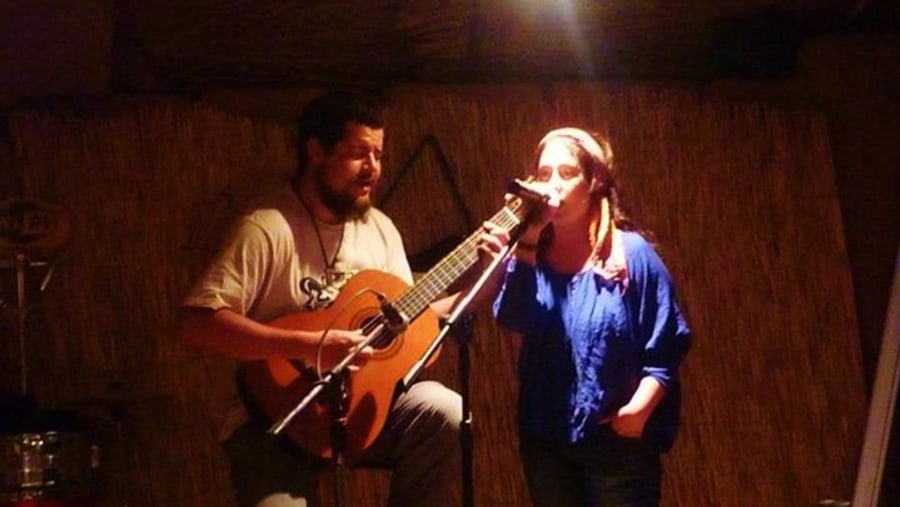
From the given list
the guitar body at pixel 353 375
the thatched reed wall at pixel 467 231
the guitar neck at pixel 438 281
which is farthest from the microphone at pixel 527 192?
the thatched reed wall at pixel 467 231

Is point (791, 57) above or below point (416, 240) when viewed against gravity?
above

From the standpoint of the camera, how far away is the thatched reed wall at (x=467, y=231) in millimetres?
4254

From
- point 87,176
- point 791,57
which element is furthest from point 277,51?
point 791,57

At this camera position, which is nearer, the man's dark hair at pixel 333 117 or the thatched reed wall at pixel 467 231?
the man's dark hair at pixel 333 117

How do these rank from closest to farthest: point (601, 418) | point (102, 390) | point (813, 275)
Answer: point (601, 418) < point (102, 390) < point (813, 275)

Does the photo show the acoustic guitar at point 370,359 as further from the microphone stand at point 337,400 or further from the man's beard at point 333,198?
the man's beard at point 333,198

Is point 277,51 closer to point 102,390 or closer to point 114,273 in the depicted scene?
point 114,273

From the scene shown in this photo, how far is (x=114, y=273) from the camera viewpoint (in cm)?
428

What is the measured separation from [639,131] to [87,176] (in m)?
2.09

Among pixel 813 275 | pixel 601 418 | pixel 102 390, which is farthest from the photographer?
pixel 813 275

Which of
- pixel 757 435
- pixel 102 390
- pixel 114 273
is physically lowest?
pixel 757 435

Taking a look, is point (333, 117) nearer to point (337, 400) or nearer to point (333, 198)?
point (333, 198)

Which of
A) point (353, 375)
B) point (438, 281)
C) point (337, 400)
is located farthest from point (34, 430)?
point (438, 281)

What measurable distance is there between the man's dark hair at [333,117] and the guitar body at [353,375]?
47 centimetres
